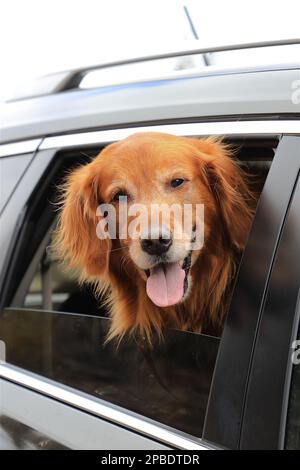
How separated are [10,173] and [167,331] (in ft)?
2.70

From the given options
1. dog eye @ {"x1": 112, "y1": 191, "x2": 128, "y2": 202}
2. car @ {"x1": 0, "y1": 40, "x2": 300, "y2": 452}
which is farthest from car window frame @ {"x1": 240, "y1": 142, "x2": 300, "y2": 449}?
dog eye @ {"x1": 112, "y1": 191, "x2": 128, "y2": 202}

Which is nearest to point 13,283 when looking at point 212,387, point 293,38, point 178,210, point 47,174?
point 47,174

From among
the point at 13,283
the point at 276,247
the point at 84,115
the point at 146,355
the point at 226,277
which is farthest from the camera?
the point at 13,283

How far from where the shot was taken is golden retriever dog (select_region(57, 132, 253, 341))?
5.29 feet

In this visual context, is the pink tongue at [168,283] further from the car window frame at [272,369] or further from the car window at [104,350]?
the car window frame at [272,369]

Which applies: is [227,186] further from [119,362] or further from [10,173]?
[10,173]

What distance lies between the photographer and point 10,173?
83.7 inches

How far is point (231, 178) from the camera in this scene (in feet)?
5.41

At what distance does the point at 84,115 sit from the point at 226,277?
730 mm

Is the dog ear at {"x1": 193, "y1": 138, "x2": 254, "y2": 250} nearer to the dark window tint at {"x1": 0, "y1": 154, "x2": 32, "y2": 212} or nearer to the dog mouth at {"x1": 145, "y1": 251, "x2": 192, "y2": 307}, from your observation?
the dog mouth at {"x1": 145, "y1": 251, "x2": 192, "y2": 307}

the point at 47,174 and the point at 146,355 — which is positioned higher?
the point at 47,174

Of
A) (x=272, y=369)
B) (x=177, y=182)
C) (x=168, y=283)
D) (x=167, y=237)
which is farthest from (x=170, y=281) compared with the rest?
(x=272, y=369)

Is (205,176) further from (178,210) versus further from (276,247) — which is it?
(276,247)

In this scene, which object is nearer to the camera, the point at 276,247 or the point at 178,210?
the point at 276,247
